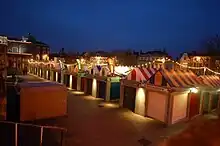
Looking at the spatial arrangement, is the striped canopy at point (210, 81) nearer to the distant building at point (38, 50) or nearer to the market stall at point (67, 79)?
the market stall at point (67, 79)

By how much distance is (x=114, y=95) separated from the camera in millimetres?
24766

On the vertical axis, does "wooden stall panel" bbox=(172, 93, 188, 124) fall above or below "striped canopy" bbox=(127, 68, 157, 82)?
below

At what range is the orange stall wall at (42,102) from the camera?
592 inches

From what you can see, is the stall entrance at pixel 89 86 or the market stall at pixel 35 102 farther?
the stall entrance at pixel 89 86

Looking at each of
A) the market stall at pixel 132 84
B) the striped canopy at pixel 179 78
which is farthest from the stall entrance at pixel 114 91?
the striped canopy at pixel 179 78

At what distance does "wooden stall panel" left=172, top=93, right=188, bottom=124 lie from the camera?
15.6 metres

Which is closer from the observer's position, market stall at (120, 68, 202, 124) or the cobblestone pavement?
the cobblestone pavement

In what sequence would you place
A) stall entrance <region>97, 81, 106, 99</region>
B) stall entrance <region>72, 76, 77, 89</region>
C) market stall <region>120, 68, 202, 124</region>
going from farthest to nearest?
stall entrance <region>72, 76, 77, 89</region>, stall entrance <region>97, 81, 106, 99</region>, market stall <region>120, 68, 202, 124</region>

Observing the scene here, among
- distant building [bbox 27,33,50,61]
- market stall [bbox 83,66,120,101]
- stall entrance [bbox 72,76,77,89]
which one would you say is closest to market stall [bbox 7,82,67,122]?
market stall [bbox 83,66,120,101]

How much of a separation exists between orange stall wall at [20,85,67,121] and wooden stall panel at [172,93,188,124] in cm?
882

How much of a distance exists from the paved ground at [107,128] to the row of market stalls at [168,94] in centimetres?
89

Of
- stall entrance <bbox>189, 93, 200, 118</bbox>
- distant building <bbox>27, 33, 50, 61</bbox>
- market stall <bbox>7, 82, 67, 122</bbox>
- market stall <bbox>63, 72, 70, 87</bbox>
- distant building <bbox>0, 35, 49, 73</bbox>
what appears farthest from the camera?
distant building <bbox>27, 33, 50, 61</bbox>

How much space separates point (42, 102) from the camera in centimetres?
1580

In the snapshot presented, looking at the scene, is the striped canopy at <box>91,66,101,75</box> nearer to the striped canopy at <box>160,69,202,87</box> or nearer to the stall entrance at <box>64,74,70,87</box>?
the stall entrance at <box>64,74,70,87</box>
